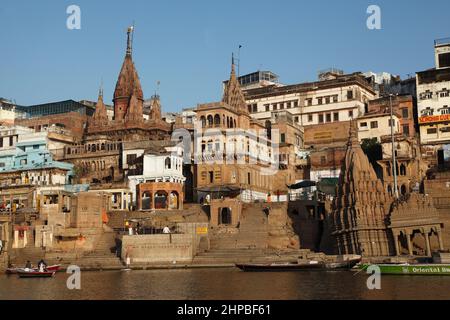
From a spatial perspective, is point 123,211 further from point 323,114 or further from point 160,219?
point 323,114

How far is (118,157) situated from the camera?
7006 cm

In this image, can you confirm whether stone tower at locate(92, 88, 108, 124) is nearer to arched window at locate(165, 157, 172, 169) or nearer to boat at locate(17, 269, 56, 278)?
arched window at locate(165, 157, 172, 169)

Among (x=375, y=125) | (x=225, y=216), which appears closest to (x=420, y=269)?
(x=225, y=216)

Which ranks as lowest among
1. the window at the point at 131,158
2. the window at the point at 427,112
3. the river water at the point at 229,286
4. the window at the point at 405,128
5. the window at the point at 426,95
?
the river water at the point at 229,286

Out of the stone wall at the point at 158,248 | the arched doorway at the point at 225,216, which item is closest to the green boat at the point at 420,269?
the stone wall at the point at 158,248

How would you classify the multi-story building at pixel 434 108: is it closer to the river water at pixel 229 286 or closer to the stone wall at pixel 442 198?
the stone wall at pixel 442 198

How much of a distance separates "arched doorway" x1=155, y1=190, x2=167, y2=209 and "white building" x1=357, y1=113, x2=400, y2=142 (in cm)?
2332

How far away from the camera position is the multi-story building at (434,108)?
66.8m

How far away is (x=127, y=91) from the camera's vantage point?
79.3 metres

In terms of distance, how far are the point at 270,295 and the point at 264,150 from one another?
39346 millimetres

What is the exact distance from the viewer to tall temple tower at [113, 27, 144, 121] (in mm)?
76594

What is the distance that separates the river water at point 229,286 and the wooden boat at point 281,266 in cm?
84

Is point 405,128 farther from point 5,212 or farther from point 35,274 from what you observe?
point 35,274

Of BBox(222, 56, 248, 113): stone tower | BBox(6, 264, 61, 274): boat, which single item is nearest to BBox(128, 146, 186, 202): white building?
BBox(222, 56, 248, 113): stone tower
